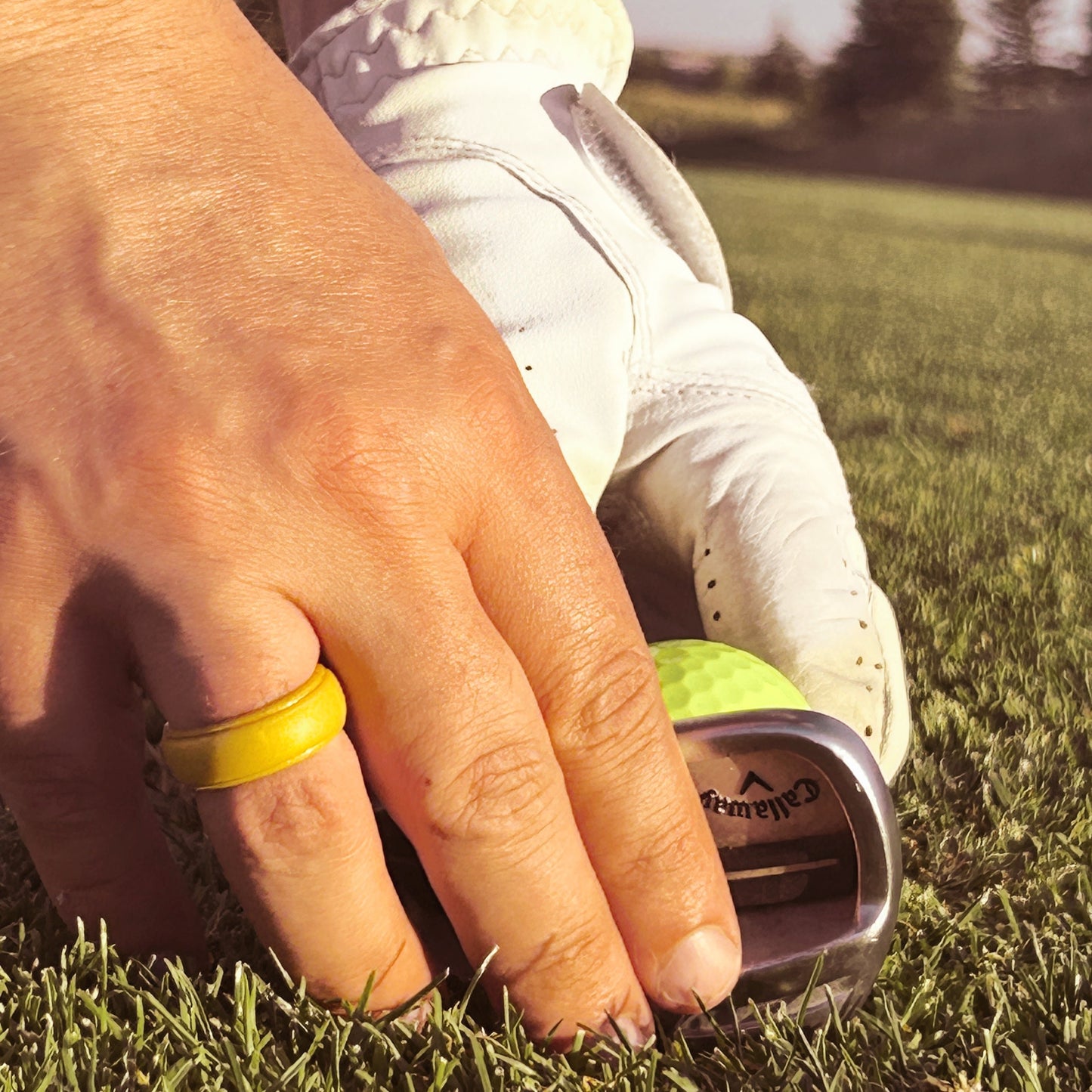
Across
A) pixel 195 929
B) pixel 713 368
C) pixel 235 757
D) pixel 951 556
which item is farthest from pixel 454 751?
pixel 951 556

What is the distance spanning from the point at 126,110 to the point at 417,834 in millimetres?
795

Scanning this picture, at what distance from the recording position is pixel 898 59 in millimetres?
57156

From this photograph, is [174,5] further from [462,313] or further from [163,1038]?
[163,1038]

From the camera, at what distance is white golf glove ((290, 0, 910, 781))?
1.74 metres

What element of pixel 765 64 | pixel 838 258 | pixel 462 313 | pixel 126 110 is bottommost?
pixel 765 64

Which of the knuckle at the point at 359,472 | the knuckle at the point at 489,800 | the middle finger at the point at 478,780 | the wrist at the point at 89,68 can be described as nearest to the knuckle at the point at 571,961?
the middle finger at the point at 478,780

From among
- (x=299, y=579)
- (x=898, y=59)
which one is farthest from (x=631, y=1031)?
(x=898, y=59)

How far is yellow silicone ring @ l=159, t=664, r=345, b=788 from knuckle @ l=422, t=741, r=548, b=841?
126 mm

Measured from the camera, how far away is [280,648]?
45.0 inches

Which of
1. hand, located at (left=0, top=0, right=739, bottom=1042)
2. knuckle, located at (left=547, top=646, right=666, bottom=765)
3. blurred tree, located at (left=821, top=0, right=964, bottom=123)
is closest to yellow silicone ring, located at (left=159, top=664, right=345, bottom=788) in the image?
hand, located at (left=0, top=0, right=739, bottom=1042)

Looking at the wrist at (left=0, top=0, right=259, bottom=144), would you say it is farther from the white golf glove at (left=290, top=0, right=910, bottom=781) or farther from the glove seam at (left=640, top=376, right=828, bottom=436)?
the glove seam at (left=640, top=376, right=828, bottom=436)

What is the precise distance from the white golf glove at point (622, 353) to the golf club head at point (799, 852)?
0.37 metres

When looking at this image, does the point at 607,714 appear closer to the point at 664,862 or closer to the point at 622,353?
the point at 664,862

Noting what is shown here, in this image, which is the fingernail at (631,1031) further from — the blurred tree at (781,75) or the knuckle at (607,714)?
the blurred tree at (781,75)
